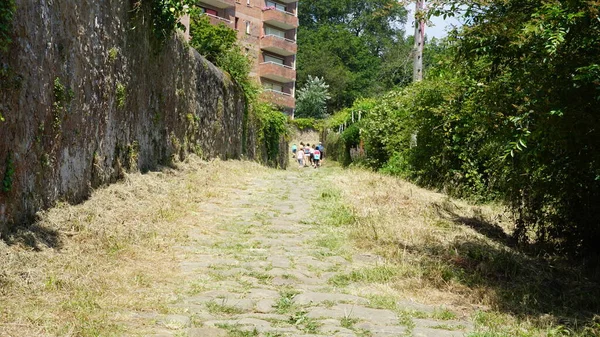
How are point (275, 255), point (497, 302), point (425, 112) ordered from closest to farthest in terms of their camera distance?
point (497, 302) → point (275, 255) → point (425, 112)

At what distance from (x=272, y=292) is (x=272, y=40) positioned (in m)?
43.1

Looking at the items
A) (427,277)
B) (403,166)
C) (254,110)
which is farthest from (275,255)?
(254,110)

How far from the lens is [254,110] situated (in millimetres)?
25141

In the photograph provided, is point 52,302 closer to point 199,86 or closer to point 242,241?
point 242,241

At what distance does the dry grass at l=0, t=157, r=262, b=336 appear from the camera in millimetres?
5031

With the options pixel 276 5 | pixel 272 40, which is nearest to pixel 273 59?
pixel 272 40

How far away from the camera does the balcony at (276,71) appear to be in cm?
4812

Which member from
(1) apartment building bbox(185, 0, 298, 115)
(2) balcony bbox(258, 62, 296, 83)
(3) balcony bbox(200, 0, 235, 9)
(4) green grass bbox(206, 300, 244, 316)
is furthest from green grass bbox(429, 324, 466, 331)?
(2) balcony bbox(258, 62, 296, 83)

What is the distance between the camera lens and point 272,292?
680 cm

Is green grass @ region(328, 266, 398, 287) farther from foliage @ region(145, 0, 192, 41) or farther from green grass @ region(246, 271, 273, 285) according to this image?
foliage @ region(145, 0, 192, 41)

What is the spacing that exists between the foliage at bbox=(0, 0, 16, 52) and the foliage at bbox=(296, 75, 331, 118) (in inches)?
1997

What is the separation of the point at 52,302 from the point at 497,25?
5739 millimetres

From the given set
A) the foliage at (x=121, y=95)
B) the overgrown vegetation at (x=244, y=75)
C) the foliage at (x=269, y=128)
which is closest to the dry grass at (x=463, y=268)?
the foliage at (x=121, y=95)

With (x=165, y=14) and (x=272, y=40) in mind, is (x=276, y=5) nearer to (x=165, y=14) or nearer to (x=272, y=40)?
(x=272, y=40)
